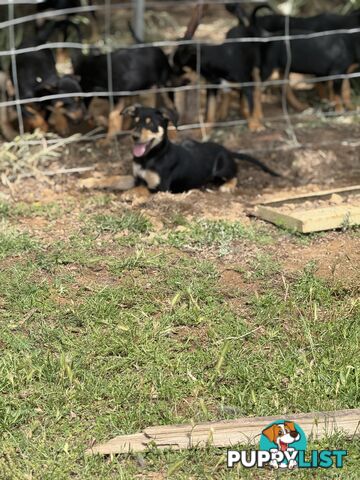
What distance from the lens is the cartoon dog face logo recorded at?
3.99m

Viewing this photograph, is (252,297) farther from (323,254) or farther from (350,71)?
(350,71)

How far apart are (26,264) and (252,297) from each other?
1.45 m

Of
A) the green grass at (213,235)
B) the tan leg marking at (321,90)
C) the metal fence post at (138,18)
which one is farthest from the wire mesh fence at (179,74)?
the green grass at (213,235)

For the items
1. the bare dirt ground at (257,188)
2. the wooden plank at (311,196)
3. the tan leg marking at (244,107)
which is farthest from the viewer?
the tan leg marking at (244,107)

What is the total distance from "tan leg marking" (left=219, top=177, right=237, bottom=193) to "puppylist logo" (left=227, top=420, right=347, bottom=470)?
374 cm

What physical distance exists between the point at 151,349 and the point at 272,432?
0.93 meters

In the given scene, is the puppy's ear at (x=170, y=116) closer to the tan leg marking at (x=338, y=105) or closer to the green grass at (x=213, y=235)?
the green grass at (x=213, y=235)

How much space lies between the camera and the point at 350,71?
9.45 meters

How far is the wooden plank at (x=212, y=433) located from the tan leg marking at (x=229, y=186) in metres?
3.67

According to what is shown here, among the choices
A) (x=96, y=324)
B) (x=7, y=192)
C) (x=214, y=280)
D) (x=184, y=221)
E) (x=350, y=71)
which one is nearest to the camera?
(x=96, y=324)

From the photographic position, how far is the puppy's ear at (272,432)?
4.01 m

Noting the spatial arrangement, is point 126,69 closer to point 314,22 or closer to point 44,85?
point 44,85

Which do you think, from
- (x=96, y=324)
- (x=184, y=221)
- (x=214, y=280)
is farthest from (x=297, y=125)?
(x=96, y=324)

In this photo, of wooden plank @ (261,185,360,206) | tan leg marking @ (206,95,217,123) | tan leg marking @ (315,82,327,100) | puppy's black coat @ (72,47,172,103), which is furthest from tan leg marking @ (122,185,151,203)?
tan leg marking @ (315,82,327,100)
